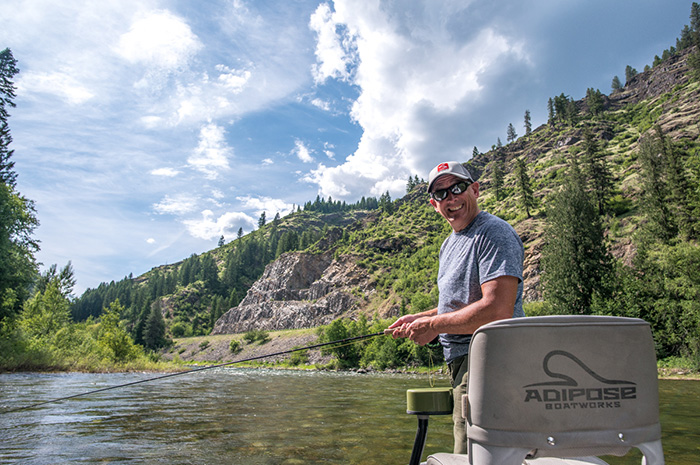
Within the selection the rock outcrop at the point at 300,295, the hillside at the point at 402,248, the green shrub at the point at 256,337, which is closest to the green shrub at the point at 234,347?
the green shrub at the point at 256,337

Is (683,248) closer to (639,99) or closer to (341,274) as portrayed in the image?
(341,274)

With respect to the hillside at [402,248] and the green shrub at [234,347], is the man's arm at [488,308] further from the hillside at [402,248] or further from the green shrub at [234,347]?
the green shrub at [234,347]

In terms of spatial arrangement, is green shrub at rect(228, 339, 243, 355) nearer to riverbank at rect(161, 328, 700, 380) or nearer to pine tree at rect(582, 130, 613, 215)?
riverbank at rect(161, 328, 700, 380)

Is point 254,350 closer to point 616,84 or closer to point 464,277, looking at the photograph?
point 464,277

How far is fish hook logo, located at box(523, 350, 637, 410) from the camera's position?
1674 mm

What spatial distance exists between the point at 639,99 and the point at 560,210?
5842 inches

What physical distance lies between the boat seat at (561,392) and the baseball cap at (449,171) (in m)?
1.55

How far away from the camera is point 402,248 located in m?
122

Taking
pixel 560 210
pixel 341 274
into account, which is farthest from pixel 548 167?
pixel 560 210

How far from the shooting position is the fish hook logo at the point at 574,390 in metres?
1.67

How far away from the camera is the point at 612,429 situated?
1684mm

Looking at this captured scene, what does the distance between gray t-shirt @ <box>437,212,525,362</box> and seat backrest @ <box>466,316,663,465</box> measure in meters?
0.71

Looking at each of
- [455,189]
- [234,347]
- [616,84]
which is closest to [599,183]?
[455,189]

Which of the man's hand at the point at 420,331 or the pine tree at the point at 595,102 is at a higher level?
the pine tree at the point at 595,102
